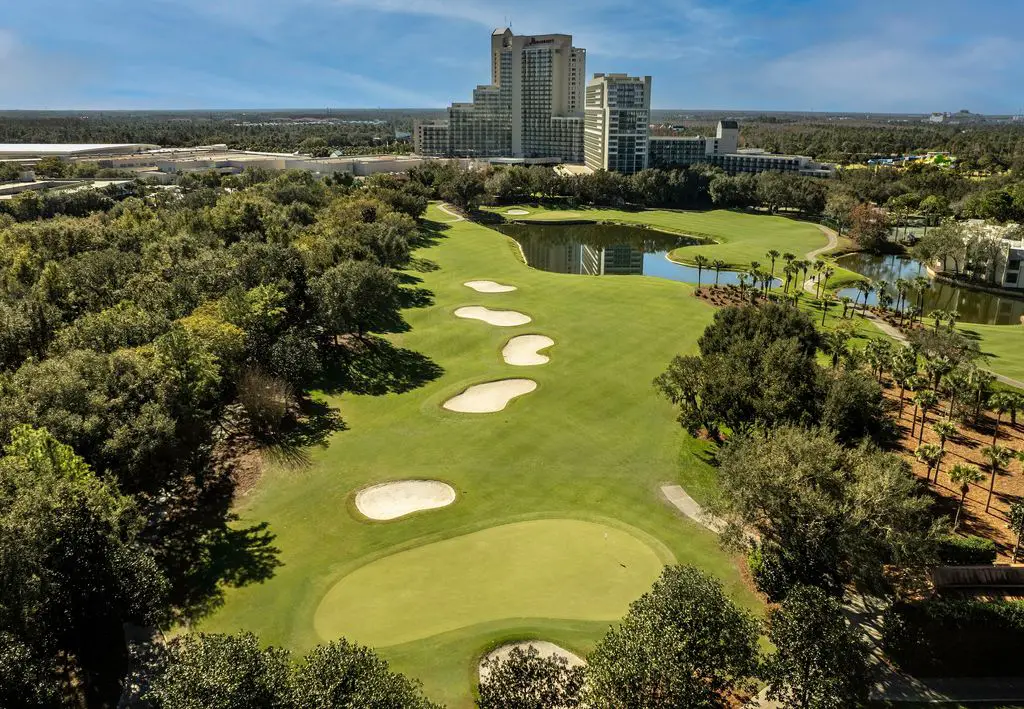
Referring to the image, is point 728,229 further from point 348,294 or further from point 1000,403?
point 348,294

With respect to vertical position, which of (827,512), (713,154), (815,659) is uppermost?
(713,154)

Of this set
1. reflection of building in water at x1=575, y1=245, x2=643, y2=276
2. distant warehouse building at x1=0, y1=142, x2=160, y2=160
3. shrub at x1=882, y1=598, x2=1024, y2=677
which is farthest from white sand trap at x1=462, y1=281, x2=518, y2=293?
distant warehouse building at x1=0, y1=142, x2=160, y2=160

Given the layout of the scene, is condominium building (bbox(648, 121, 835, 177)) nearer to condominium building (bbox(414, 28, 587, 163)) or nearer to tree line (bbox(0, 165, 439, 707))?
condominium building (bbox(414, 28, 587, 163))

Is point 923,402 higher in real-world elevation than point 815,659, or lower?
higher

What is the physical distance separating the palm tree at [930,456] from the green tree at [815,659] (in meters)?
14.3

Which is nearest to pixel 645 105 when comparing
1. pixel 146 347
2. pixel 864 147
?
pixel 864 147

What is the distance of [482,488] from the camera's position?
2914 centimetres

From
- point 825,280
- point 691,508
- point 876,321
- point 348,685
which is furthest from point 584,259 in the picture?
point 348,685

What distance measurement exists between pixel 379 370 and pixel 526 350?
428 inches

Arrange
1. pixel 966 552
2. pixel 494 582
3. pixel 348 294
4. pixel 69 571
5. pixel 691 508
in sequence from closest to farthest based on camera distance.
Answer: pixel 69 571
pixel 966 552
pixel 494 582
pixel 691 508
pixel 348 294

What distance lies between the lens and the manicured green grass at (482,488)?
21141 millimetres

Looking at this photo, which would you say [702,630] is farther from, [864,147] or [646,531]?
[864,147]

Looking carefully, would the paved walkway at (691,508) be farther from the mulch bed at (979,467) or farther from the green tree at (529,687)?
the green tree at (529,687)

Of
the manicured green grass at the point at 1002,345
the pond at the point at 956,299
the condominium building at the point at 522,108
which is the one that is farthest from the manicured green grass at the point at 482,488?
the condominium building at the point at 522,108
